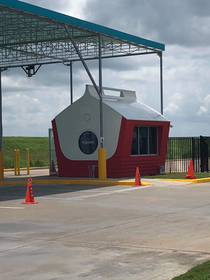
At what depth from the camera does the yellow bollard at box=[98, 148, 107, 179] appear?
2330cm

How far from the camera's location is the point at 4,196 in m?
17.8

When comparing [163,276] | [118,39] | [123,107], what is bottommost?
[163,276]

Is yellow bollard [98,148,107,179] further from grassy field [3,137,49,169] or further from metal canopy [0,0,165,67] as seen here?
grassy field [3,137,49,169]

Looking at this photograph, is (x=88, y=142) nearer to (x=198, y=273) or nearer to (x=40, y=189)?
(x=40, y=189)

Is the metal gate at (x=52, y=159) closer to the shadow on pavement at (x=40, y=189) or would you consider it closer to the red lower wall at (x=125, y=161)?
the red lower wall at (x=125, y=161)

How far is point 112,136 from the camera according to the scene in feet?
78.8

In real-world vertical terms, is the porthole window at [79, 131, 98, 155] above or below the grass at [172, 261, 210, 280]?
above

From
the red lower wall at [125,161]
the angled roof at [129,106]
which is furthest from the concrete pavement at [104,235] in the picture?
the angled roof at [129,106]

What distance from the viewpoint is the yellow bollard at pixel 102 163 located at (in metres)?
23.3

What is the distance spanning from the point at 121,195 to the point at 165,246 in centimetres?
879

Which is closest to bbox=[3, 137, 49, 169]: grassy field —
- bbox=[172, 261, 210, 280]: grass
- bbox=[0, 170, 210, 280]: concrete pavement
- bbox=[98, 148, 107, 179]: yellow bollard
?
bbox=[98, 148, 107, 179]: yellow bollard

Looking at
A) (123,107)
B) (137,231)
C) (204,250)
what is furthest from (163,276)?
(123,107)

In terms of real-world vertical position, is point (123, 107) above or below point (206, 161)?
above

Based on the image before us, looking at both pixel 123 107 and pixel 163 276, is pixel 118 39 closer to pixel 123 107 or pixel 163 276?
pixel 123 107
